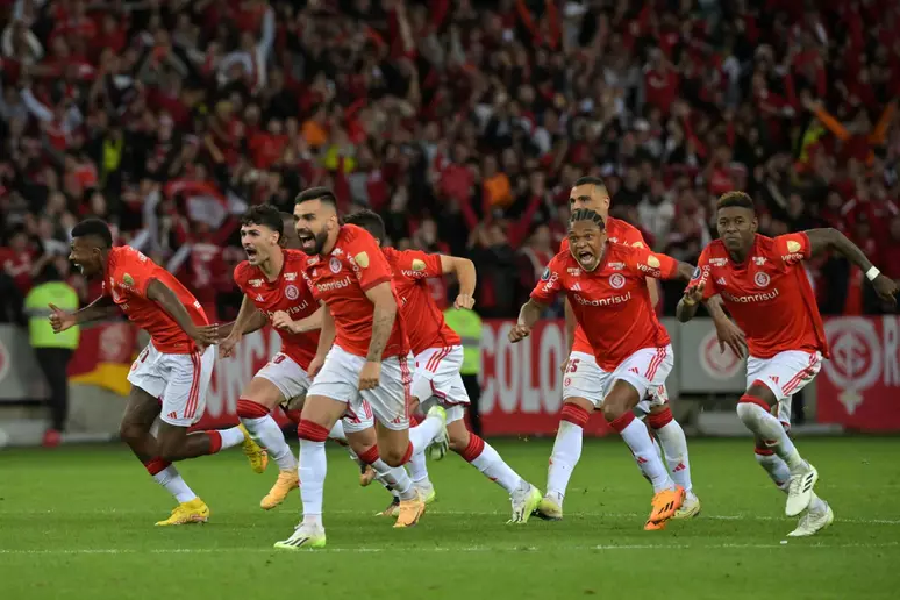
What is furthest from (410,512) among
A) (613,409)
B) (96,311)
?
(96,311)

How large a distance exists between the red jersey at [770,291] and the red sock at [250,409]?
3.73 m

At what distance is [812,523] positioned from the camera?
10.9 meters

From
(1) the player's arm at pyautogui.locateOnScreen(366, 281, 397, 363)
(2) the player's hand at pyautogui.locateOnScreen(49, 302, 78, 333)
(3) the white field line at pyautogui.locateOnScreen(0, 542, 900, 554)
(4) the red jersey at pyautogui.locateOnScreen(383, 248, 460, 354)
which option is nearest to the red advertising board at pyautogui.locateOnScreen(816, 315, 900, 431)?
(4) the red jersey at pyautogui.locateOnScreen(383, 248, 460, 354)

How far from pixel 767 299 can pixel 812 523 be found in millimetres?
1697

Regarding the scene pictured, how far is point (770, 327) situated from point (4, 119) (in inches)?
595

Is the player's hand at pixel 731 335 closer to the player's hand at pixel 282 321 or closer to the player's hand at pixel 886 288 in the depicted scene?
the player's hand at pixel 886 288

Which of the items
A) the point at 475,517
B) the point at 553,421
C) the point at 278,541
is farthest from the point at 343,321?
the point at 553,421

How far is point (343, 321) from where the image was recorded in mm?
10852

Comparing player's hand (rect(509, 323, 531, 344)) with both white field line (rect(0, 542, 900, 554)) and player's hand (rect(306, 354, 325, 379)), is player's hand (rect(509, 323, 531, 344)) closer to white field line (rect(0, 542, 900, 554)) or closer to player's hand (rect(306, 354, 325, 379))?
player's hand (rect(306, 354, 325, 379))

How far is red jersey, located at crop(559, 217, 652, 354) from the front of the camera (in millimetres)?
11906

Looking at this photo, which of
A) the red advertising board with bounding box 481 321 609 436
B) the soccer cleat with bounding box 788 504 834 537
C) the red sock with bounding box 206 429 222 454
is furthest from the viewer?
the red advertising board with bounding box 481 321 609 436

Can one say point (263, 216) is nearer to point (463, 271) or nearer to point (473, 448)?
point (463, 271)

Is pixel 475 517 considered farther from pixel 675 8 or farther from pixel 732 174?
pixel 675 8

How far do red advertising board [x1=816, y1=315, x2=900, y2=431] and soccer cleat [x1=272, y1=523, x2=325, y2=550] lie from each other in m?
12.8
